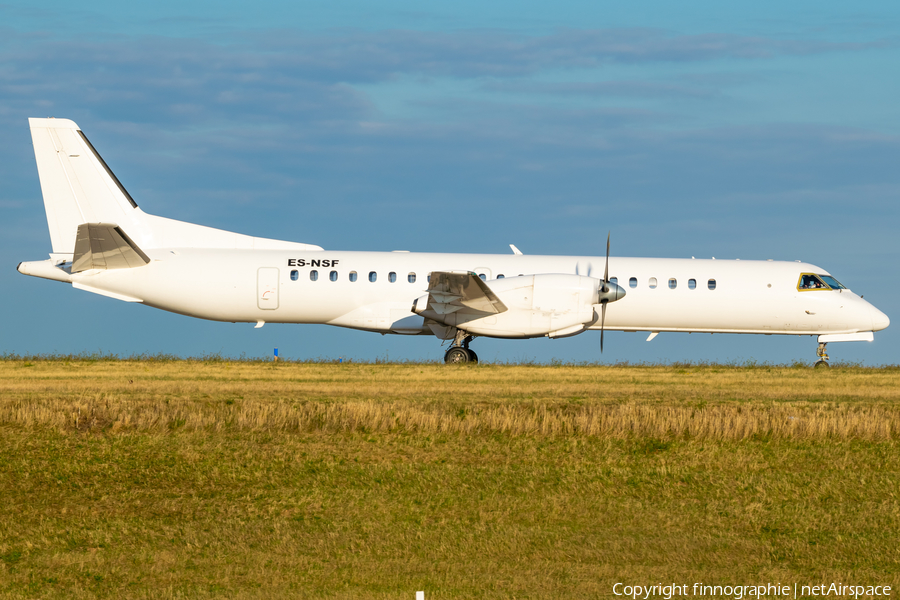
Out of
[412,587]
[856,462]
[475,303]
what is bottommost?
[412,587]

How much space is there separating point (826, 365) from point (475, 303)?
1099cm

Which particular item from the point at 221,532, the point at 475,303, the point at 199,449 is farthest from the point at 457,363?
the point at 221,532

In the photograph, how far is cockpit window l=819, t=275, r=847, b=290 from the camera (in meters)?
26.5

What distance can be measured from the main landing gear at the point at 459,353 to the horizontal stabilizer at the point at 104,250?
900cm

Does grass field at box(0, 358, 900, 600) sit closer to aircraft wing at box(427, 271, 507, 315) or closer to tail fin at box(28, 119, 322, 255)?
aircraft wing at box(427, 271, 507, 315)

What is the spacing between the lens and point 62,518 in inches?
424

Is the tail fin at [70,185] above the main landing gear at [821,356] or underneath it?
above

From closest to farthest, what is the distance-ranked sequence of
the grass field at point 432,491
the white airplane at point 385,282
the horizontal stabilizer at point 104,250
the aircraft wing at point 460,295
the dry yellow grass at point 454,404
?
the grass field at point 432,491 < the dry yellow grass at point 454,404 < the aircraft wing at point 460,295 < the horizontal stabilizer at point 104,250 < the white airplane at point 385,282

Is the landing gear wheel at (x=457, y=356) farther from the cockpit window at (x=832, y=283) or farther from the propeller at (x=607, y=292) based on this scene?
the cockpit window at (x=832, y=283)

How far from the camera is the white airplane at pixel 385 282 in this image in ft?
80.9

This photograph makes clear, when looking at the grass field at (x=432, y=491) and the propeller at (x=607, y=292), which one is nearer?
the grass field at (x=432, y=491)

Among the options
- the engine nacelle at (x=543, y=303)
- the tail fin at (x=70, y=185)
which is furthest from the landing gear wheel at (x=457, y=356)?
the tail fin at (x=70, y=185)

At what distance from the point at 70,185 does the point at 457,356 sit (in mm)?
12470

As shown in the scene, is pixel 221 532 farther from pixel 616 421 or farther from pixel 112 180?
pixel 112 180
